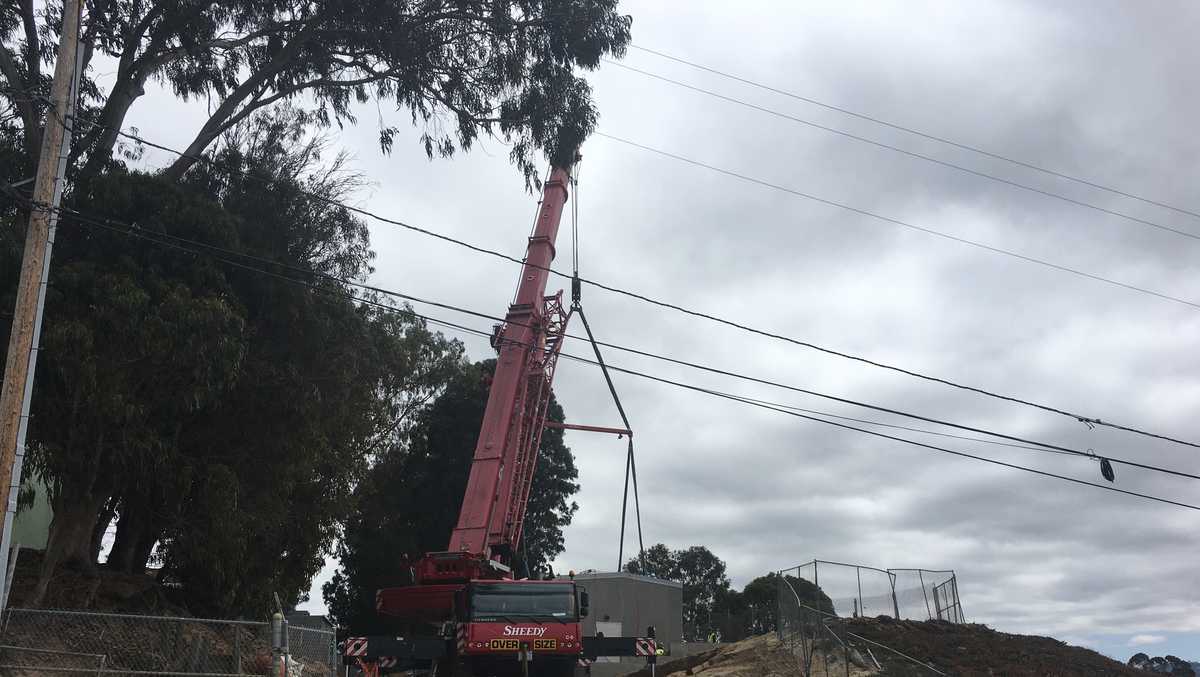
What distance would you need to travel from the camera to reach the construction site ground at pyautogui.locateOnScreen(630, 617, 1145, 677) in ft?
72.6

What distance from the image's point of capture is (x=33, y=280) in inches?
495

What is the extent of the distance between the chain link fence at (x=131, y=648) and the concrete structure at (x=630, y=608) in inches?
875

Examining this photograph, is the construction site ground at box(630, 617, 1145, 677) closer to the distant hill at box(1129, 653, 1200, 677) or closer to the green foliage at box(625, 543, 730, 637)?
the distant hill at box(1129, 653, 1200, 677)

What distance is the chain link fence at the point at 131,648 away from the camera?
47.2ft

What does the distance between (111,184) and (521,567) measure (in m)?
12.3

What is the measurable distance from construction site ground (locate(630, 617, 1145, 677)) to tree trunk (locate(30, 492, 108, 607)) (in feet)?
48.2

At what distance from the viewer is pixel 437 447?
46.7 metres

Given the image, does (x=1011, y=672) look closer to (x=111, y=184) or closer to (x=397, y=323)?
(x=111, y=184)

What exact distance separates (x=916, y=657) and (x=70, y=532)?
63.7ft

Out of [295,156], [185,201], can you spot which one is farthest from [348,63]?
[185,201]

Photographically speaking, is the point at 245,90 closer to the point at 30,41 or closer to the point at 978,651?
the point at 30,41

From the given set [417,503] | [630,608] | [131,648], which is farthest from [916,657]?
[417,503]

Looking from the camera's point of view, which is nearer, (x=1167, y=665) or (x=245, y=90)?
(x=245, y=90)

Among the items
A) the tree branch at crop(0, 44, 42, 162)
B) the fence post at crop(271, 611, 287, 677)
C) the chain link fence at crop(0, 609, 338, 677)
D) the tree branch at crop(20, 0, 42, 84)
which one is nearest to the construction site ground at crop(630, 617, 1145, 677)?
the chain link fence at crop(0, 609, 338, 677)
